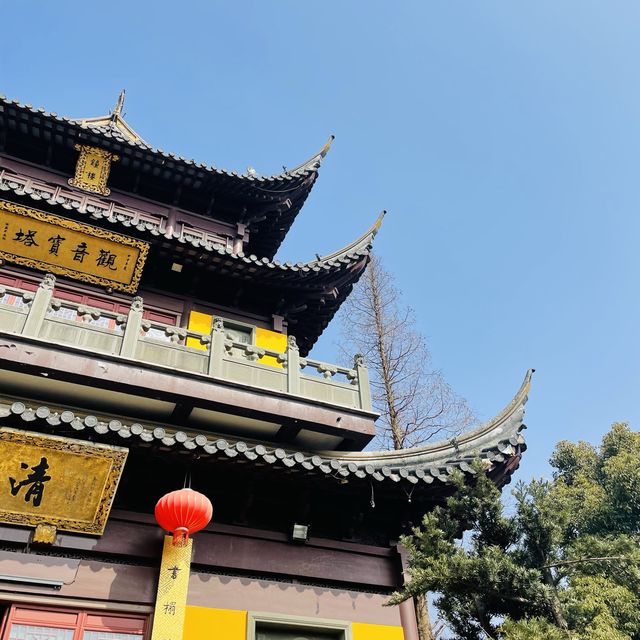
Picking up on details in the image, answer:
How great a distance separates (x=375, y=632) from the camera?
7.05m

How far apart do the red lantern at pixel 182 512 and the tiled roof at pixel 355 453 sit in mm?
491

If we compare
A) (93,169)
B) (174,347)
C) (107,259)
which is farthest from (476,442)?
(93,169)

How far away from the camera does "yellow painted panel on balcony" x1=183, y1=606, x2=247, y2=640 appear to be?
6.32 meters

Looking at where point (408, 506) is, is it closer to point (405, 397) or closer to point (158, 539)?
point (158, 539)

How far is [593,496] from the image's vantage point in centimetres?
1883

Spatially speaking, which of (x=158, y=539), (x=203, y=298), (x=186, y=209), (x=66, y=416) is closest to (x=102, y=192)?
(x=186, y=209)

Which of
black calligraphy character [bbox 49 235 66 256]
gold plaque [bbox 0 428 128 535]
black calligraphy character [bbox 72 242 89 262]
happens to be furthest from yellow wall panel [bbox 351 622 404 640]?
black calligraphy character [bbox 49 235 66 256]

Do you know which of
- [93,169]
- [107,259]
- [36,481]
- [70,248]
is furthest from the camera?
[93,169]

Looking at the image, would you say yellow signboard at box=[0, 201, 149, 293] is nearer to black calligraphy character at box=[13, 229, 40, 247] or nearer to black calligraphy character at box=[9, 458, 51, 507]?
black calligraphy character at box=[13, 229, 40, 247]

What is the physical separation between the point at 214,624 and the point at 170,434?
213cm

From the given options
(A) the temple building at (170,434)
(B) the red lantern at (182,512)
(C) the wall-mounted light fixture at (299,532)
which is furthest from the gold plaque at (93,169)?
(C) the wall-mounted light fixture at (299,532)

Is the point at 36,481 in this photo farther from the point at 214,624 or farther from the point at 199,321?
the point at 199,321

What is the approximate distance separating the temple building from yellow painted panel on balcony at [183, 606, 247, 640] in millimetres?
15

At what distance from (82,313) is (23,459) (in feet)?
8.88
